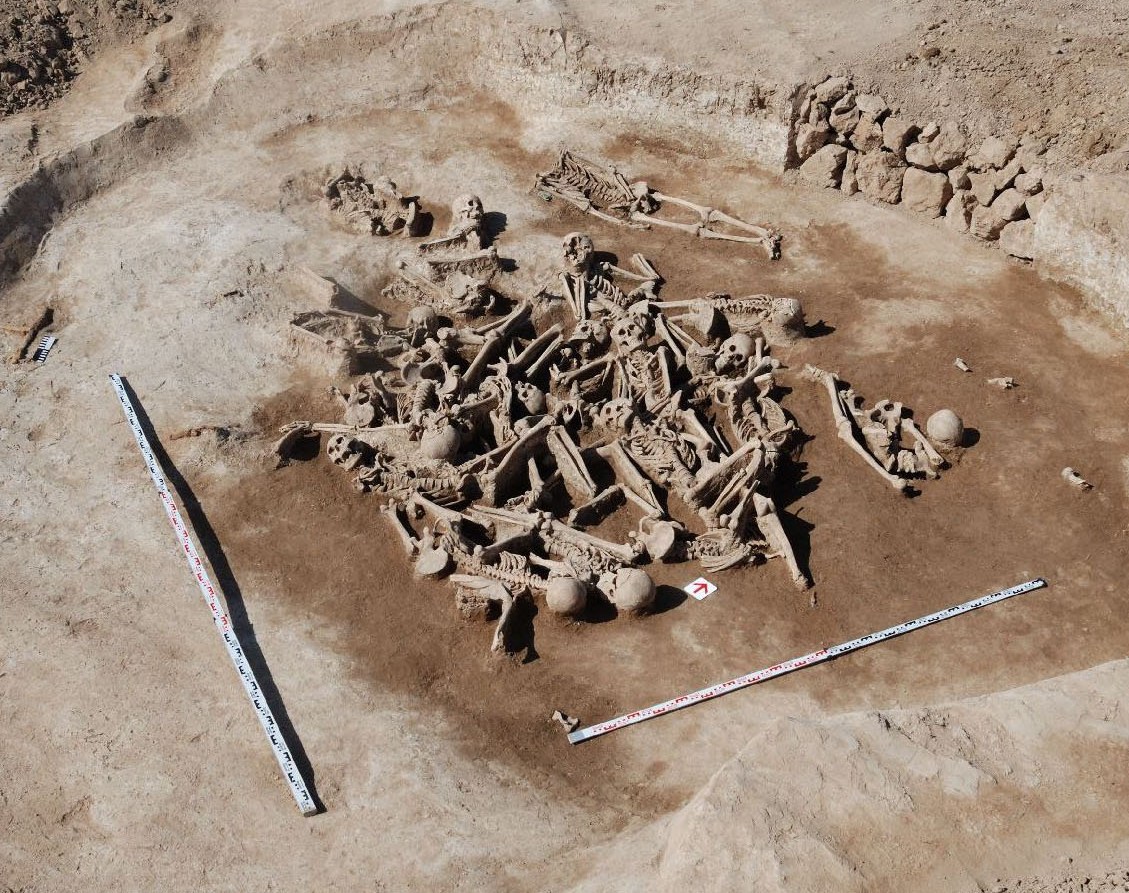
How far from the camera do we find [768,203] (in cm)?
1706

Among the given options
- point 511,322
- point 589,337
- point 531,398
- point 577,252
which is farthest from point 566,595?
point 577,252

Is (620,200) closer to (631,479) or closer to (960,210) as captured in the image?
(960,210)

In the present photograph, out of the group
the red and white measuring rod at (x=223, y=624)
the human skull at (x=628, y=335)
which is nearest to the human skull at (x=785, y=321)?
the human skull at (x=628, y=335)

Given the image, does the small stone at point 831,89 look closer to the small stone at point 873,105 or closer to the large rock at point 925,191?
the small stone at point 873,105

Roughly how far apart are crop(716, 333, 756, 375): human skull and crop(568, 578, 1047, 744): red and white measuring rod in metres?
4.66

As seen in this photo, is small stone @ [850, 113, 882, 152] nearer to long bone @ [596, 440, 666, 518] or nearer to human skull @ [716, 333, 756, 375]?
human skull @ [716, 333, 756, 375]

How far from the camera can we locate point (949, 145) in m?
15.5

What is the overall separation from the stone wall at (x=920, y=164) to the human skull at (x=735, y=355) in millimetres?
5073

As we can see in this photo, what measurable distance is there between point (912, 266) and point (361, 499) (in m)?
9.95

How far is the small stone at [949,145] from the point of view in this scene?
50.6ft

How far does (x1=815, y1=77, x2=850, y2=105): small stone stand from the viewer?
16172 mm

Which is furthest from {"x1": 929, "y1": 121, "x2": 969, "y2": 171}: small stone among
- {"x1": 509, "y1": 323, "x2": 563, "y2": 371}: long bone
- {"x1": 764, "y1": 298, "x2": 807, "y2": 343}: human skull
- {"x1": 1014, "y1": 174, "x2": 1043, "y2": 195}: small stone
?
{"x1": 509, "y1": 323, "x2": 563, "y2": 371}: long bone

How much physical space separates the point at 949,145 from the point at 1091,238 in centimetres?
280

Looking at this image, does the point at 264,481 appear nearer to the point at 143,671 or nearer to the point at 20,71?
the point at 143,671
